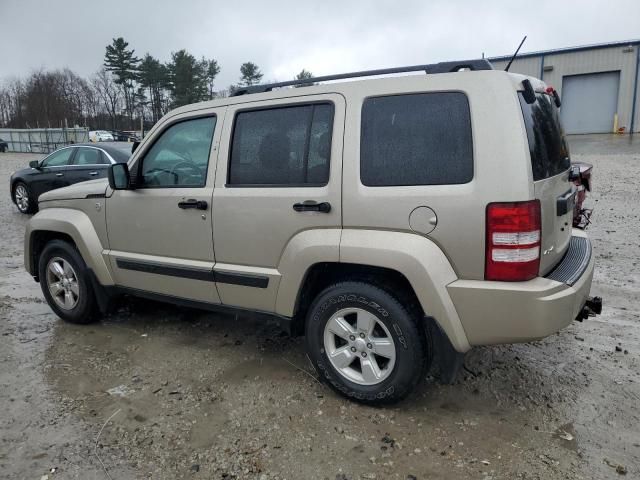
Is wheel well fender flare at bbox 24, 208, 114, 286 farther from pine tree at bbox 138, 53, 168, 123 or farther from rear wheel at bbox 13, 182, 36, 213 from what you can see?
pine tree at bbox 138, 53, 168, 123

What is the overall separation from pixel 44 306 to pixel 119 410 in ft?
8.55

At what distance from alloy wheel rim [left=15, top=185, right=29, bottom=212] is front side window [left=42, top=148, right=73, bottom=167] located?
0.90 m

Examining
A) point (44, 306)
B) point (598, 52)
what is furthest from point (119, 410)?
point (598, 52)

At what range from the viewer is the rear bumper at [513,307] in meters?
2.58

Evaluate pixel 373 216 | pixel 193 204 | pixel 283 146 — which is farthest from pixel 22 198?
pixel 373 216

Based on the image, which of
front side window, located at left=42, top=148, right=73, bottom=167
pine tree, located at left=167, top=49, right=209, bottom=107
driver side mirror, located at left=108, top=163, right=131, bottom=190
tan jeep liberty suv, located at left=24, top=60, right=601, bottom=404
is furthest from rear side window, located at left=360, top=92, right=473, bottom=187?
pine tree, located at left=167, top=49, right=209, bottom=107

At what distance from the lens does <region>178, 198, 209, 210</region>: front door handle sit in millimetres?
3520

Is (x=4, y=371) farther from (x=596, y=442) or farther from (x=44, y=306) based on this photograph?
(x=596, y=442)

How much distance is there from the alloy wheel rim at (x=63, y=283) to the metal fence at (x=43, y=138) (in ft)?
137

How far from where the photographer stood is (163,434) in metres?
2.92

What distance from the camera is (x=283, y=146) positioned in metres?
3.29

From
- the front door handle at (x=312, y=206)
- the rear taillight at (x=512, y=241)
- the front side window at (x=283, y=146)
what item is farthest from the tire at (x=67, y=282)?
the rear taillight at (x=512, y=241)

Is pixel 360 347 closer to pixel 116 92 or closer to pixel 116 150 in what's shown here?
pixel 116 150

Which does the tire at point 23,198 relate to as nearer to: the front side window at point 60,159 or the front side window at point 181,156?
the front side window at point 60,159
